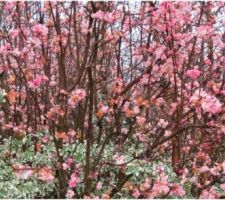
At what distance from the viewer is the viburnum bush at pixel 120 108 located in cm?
449

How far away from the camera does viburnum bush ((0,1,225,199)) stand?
449 centimetres

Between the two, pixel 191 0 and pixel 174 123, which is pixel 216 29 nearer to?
pixel 191 0

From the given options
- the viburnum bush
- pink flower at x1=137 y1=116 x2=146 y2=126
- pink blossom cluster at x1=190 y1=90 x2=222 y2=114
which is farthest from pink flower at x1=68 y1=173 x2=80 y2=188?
pink blossom cluster at x1=190 y1=90 x2=222 y2=114

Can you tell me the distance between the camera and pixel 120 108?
194 inches

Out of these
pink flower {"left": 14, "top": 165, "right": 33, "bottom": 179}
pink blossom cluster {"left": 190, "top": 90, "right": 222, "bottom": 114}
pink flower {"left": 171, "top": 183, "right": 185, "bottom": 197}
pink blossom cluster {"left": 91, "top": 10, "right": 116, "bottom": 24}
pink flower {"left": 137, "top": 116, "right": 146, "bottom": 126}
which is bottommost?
pink flower {"left": 171, "top": 183, "right": 185, "bottom": 197}

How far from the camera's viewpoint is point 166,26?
4.56 meters

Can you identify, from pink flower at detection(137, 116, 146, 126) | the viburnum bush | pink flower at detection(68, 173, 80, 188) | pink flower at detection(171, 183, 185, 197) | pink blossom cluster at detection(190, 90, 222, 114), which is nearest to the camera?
pink blossom cluster at detection(190, 90, 222, 114)

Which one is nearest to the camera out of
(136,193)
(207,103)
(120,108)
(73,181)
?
(207,103)

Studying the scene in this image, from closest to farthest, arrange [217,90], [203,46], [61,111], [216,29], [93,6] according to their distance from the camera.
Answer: [93,6], [61,111], [217,90], [216,29], [203,46]

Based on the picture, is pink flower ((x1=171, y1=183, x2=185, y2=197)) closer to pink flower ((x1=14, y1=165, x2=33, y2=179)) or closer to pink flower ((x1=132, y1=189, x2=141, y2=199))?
pink flower ((x1=132, y1=189, x2=141, y2=199))

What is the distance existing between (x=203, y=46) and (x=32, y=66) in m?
2.14

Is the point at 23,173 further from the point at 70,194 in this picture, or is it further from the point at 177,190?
the point at 177,190

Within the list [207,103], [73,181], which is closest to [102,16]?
[207,103]

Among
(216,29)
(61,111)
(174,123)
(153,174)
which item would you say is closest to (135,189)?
(153,174)
